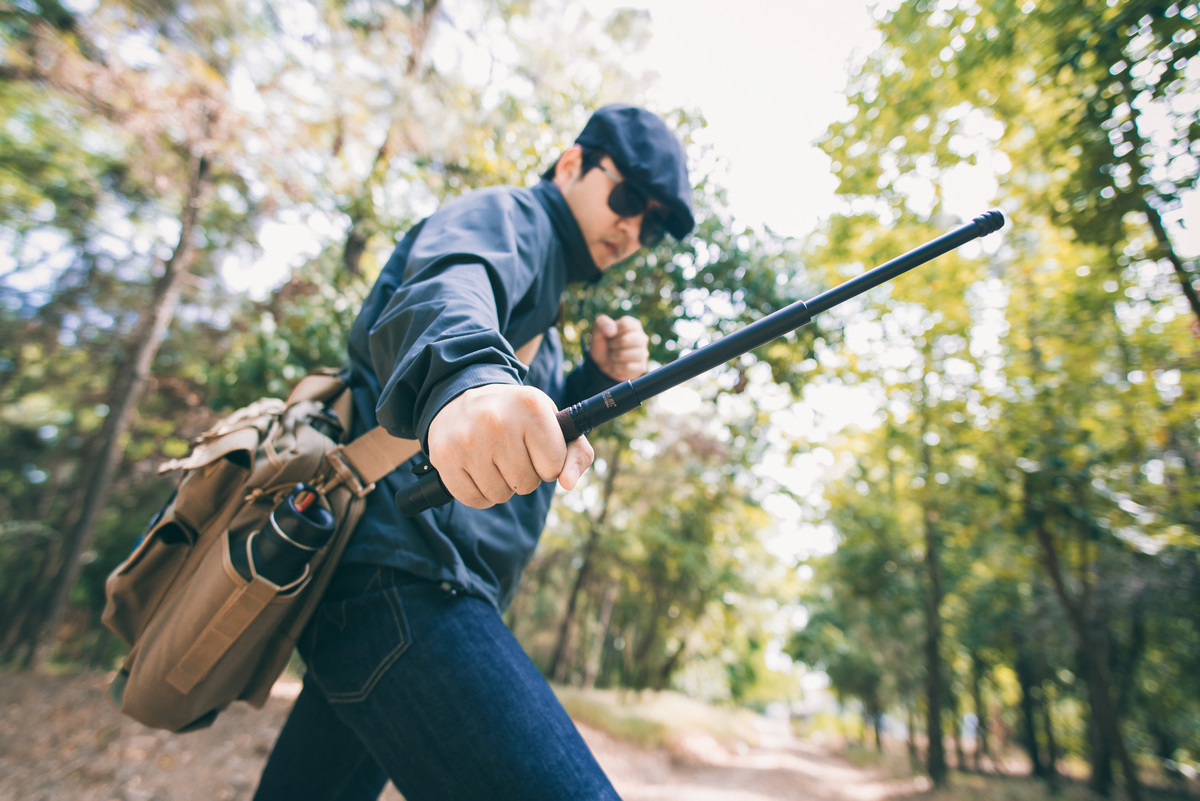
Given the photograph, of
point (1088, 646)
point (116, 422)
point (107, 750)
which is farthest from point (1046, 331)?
point (116, 422)

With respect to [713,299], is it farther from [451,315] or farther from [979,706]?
[979,706]

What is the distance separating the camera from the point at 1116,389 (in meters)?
6.66

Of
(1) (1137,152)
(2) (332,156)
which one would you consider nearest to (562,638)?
(2) (332,156)

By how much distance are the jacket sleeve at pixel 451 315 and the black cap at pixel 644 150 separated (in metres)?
0.51

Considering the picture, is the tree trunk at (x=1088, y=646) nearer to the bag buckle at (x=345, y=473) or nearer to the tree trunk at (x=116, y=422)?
the bag buckle at (x=345, y=473)

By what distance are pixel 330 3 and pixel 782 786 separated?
50.6 feet

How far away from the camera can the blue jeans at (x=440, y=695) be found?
39.2 inches

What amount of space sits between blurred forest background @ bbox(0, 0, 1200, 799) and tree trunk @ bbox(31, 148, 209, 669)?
0.14ft

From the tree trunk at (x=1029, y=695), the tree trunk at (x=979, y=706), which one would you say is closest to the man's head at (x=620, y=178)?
the tree trunk at (x=1029, y=695)

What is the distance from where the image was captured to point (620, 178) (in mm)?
1651

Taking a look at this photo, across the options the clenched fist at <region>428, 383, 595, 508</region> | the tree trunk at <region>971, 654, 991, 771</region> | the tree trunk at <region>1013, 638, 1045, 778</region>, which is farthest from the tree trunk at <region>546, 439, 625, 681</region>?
the tree trunk at <region>971, 654, 991, 771</region>

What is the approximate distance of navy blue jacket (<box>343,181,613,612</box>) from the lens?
82 cm

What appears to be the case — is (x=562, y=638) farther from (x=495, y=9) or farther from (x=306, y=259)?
(x=495, y=9)

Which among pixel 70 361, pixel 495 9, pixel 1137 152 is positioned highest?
pixel 495 9
